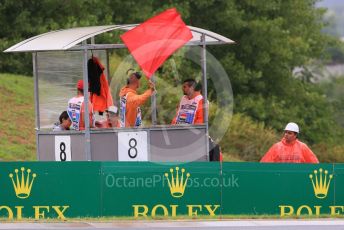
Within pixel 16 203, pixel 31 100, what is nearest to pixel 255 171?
pixel 16 203

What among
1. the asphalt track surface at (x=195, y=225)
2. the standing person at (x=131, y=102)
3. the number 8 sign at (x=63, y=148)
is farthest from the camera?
the number 8 sign at (x=63, y=148)

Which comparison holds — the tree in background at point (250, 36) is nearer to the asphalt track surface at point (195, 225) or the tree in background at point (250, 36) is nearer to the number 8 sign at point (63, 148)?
the number 8 sign at point (63, 148)

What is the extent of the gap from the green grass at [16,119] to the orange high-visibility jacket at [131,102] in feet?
21.7

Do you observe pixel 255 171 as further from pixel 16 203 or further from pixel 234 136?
pixel 234 136

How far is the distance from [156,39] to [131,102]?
1.44m

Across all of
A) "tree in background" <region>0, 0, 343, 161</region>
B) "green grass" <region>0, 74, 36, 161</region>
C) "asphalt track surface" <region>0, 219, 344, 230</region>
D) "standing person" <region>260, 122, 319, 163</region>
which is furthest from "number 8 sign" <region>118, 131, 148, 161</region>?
"tree in background" <region>0, 0, 343, 161</region>

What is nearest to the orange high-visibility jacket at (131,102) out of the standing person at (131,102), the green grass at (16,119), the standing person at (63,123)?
the standing person at (131,102)

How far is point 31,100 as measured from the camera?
94.5 feet

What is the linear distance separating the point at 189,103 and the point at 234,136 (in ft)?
48.4

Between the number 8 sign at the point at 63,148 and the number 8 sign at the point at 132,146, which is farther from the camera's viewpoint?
the number 8 sign at the point at 63,148

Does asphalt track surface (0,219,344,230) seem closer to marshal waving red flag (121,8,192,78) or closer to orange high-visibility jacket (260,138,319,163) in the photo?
orange high-visibility jacket (260,138,319,163)

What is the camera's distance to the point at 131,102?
16.5 meters

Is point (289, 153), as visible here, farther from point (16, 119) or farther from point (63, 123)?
point (16, 119)

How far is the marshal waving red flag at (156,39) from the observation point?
15.1 meters
